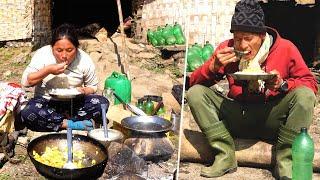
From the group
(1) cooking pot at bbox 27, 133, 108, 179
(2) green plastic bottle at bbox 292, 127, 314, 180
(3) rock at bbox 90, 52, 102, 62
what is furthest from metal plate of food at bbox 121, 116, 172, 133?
(3) rock at bbox 90, 52, 102, 62

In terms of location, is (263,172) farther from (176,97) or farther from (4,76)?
(4,76)

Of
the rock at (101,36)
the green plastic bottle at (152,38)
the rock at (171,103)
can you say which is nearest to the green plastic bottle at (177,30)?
the green plastic bottle at (152,38)

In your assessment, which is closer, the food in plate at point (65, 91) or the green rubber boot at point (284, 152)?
the green rubber boot at point (284, 152)

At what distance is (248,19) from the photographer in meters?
3.72

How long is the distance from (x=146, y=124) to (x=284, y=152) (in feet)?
4.73

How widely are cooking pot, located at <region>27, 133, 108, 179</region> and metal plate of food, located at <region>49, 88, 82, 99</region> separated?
1.44 ft

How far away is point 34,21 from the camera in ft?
31.8

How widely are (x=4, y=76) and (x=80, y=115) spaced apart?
4.03 meters

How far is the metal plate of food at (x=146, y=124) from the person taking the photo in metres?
4.26

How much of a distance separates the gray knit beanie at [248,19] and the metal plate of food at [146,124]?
1.23m

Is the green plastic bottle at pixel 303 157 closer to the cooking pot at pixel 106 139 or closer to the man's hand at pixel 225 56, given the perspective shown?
the man's hand at pixel 225 56

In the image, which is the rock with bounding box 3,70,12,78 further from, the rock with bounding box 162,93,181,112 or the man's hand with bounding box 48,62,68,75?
the man's hand with bounding box 48,62,68,75

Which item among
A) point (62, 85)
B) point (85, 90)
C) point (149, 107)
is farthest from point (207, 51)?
point (62, 85)

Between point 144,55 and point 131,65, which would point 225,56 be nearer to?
point 131,65
